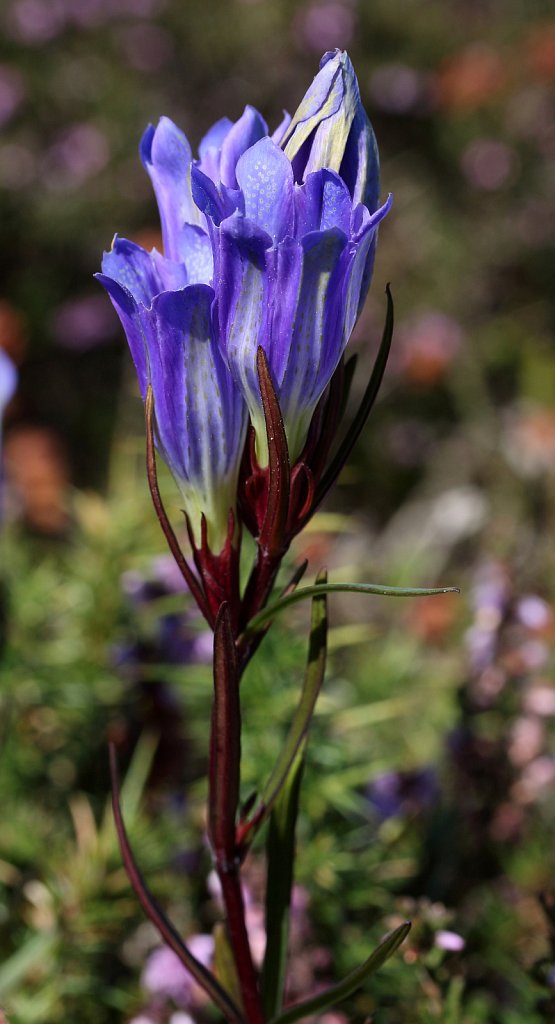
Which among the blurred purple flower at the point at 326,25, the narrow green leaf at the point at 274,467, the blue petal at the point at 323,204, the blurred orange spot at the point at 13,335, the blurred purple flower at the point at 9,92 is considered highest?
the blurred purple flower at the point at 326,25

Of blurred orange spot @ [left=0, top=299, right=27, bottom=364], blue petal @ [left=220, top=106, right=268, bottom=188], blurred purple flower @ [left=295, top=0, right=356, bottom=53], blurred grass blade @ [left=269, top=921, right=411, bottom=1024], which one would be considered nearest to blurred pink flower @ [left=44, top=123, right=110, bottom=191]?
blurred orange spot @ [left=0, top=299, right=27, bottom=364]

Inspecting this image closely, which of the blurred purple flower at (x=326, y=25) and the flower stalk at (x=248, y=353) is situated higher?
the blurred purple flower at (x=326, y=25)

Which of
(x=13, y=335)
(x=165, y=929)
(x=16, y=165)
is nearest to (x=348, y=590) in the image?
(x=165, y=929)

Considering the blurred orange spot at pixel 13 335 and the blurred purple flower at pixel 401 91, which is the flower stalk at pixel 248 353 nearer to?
the blurred orange spot at pixel 13 335

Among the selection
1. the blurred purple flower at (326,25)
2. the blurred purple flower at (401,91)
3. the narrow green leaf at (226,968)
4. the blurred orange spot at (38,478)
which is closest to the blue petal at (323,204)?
the narrow green leaf at (226,968)

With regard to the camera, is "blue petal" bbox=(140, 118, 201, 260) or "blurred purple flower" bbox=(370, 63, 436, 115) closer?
"blue petal" bbox=(140, 118, 201, 260)

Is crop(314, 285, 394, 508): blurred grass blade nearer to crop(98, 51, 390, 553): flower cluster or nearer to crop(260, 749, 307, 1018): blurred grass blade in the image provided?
crop(98, 51, 390, 553): flower cluster

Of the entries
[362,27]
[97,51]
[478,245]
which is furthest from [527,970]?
[362,27]
